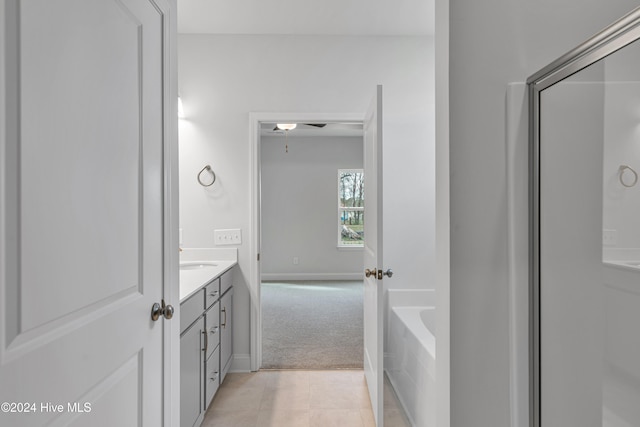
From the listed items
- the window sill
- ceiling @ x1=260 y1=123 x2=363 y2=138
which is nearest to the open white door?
ceiling @ x1=260 y1=123 x2=363 y2=138

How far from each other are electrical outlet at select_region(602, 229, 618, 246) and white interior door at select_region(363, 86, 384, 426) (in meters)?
1.34

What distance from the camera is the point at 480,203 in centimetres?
95

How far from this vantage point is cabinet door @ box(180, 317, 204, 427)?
1704 mm

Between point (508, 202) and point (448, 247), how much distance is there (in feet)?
0.63

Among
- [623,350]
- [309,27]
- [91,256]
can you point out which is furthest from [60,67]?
[309,27]

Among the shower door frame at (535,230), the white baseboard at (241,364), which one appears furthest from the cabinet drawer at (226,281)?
the shower door frame at (535,230)

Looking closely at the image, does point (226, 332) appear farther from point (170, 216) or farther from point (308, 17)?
point (308, 17)

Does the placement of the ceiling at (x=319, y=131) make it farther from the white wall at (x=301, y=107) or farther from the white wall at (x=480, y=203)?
the white wall at (x=480, y=203)

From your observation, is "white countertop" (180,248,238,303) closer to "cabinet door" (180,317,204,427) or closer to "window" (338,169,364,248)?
"cabinet door" (180,317,204,427)

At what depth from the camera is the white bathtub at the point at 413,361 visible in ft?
5.99

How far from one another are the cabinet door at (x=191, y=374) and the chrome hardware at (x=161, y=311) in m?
0.46

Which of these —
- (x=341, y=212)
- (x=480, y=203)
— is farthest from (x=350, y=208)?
(x=480, y=203)

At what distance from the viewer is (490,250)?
95 cm

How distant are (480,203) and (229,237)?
90.1 inches
